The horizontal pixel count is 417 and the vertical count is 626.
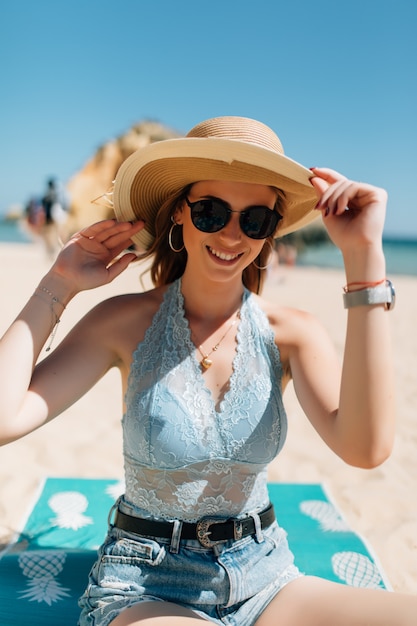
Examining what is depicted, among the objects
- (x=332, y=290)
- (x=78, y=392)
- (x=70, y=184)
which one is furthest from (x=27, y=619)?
(x=70, y=184)

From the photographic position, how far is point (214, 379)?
2.07 meters

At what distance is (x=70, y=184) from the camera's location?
2434cm

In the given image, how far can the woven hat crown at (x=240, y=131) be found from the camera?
6.77 ft

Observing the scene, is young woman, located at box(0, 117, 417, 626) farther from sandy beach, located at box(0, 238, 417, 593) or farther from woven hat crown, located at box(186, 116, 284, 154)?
sandy beach, located at box(0, 238, 417, 593)

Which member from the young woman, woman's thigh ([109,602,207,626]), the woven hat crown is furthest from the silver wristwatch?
woman's thigh ([109,602,207,626])

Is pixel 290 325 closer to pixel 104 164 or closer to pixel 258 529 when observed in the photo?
pixel 258 529

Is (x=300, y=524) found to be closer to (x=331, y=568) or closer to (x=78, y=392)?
(x=331, y=568)

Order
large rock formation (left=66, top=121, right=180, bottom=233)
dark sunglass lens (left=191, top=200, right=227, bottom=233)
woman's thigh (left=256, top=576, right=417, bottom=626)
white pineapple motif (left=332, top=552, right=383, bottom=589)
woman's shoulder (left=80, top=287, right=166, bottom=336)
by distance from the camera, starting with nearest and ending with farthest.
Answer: woman's thigh (left=256, top=576, right=417, bottom=626) → dark sunglass lens (left=191, top=200, right=227, bottom=233) → woman's shoulder (left=80, top=287, right=166, bottom=336) → white pineapple motif (left=332, top=552, right=383, bottom=589) → large rock formation (left=66, top=121, right=180, bottom=233)

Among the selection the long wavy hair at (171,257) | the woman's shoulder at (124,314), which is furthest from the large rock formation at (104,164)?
the woman's shoulder at (124,314)

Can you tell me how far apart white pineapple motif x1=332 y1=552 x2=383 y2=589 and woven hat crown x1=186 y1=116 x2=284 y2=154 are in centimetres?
205

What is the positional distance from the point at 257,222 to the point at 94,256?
652 millimetres

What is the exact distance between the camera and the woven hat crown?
81.2 inches

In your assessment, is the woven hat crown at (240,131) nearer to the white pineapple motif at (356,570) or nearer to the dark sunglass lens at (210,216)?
the dark sunglass lens at (210,216)

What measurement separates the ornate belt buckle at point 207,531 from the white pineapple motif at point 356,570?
44.5 inches
